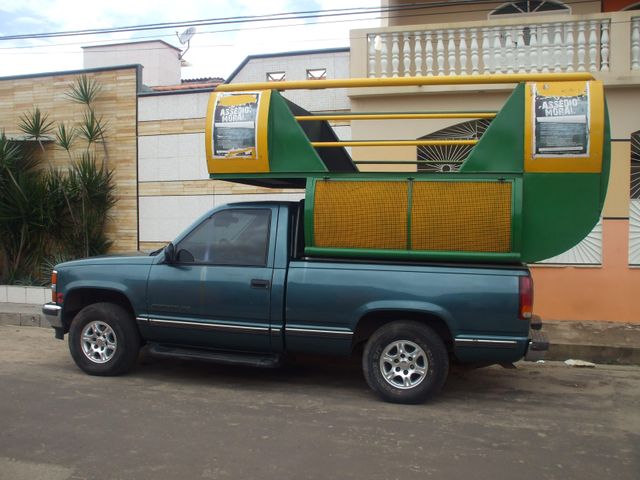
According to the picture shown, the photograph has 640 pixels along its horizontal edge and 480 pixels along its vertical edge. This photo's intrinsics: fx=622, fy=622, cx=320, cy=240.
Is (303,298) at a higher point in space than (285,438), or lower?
higher

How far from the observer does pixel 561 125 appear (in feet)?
17.8

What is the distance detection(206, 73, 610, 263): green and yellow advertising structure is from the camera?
5449mm

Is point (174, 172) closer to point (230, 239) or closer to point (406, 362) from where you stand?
point (230, 239)

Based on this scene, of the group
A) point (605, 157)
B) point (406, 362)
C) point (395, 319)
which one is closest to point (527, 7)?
point (605, 157)

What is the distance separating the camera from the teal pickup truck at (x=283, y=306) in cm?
551

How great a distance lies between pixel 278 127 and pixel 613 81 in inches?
238

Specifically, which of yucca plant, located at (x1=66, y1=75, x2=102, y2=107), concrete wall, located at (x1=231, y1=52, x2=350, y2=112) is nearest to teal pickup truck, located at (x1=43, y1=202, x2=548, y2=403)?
concrete wall, located at (x1=231, y1=52, x2=350, y2=112)

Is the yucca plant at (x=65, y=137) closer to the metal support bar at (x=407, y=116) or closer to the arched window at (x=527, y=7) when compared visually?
the metal support bar at (x=407, y=116)

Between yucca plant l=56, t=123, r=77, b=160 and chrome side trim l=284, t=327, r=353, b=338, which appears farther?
yucca plant l=56, t=123, r=77, b=160

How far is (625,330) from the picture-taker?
8984 millimetres

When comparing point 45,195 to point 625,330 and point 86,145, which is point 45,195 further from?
point 625,330

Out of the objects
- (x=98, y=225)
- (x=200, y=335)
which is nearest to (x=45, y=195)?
(x=98, y=225)

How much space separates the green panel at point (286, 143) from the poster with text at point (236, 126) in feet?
0.55

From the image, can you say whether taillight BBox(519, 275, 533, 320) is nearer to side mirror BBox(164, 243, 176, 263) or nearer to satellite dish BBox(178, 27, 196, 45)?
side mirror BBox(164, 243, 176, 263)
